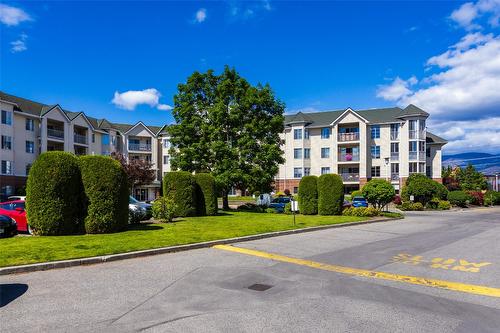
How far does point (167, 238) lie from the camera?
1227 cm

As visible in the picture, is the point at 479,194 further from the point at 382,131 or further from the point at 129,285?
the point at 129,285

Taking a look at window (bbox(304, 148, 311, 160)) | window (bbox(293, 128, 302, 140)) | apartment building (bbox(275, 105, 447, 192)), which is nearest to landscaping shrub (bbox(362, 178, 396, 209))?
apartment building (bbox(275, 105, 447, 192))

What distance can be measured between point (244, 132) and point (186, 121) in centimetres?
473

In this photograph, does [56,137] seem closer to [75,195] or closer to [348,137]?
[75,195]

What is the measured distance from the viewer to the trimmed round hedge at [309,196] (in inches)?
981

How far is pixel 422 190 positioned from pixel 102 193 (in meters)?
33.7

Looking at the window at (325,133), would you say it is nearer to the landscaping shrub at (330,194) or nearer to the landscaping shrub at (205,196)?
the landscaping shrub at (330,194)

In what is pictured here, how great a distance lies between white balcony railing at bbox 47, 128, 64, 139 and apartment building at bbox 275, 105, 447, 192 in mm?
30511

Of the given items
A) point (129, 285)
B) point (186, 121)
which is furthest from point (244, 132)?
point (129, 285)

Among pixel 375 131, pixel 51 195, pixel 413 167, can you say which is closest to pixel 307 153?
pixel 375 131

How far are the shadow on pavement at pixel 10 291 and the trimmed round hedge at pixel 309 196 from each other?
19.8 metres

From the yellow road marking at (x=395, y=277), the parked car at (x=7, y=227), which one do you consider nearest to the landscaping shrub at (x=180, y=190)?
the parked car at (x=7, y=227)

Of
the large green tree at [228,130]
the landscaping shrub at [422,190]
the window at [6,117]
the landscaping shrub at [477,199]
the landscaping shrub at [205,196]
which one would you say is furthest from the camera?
the landscaping shrub at [477,199]

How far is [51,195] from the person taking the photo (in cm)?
1273
